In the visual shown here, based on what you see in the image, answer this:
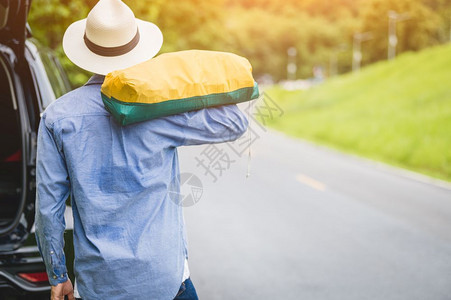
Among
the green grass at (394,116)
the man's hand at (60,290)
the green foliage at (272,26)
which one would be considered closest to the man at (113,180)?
the man's hand at (60,290)

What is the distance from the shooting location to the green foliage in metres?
9.60

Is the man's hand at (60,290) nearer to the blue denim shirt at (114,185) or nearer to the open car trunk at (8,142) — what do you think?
the blue denim shirt at (114,185)

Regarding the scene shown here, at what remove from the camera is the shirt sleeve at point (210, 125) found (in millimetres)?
1982

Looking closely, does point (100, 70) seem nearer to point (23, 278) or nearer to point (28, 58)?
point (23, 278)

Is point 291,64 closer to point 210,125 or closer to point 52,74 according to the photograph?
point 52,74

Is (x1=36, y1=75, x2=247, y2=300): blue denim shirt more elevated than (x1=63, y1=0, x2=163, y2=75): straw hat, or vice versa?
(x1=63, y1=0, x2=163, y2=75): straw hat

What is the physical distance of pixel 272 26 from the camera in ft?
369

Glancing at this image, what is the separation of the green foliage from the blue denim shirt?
6197 mm

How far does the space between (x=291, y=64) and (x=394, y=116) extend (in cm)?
8912

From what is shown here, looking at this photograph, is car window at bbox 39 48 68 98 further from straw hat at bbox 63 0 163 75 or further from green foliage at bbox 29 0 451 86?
green foliage at bbox 29 0 451 86

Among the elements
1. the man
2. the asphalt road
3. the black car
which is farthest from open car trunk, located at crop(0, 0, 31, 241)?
the man

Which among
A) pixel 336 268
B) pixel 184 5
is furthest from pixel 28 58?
pixel 184 5

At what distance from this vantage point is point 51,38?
985 cm

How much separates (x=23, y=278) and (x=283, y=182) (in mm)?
7184
